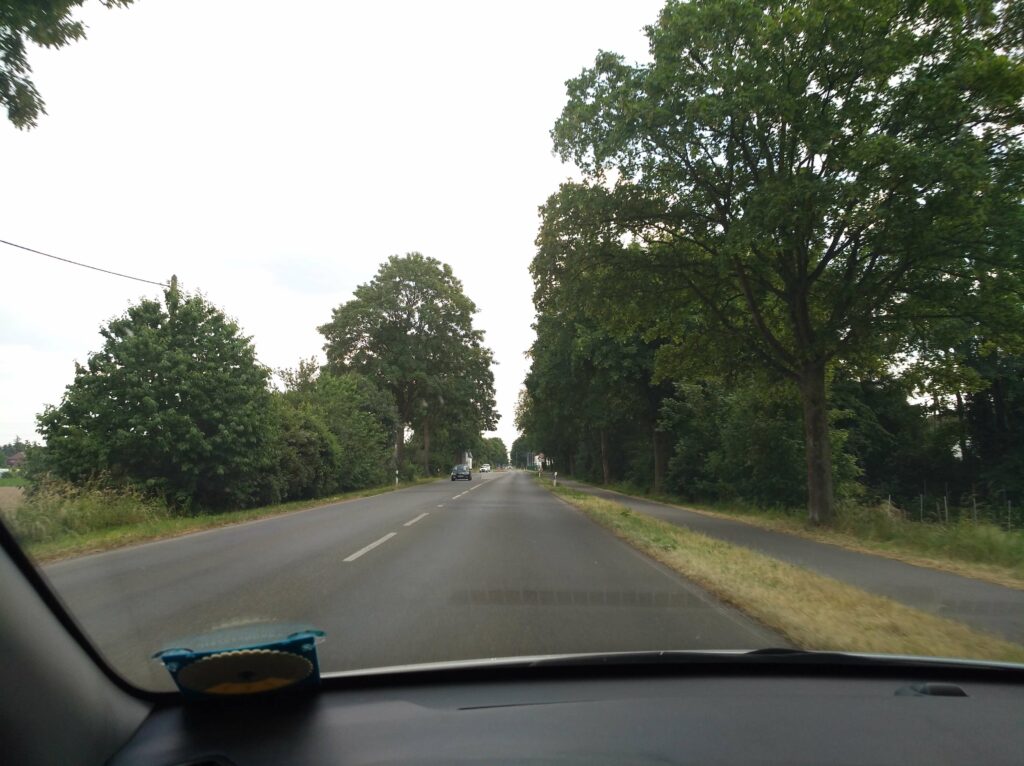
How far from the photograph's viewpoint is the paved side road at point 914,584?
299 inches

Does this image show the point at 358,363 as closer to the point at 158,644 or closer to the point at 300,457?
the point at 300,457

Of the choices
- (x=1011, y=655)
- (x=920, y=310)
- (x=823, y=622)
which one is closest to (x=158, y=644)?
(x=823, y=622)

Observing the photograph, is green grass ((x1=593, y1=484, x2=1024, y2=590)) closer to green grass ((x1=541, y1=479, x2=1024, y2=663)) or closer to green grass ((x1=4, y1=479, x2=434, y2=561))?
green grass ((x1=541, y1=479, x2=1024, y2=663))

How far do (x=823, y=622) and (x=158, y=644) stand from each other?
5.55 m

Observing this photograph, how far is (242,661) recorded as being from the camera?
9.59 feet

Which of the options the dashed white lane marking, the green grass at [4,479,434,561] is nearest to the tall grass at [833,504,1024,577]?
the dashed white lane marking

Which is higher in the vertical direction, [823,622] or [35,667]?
[35,667]

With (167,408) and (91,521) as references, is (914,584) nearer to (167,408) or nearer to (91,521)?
(91,521)

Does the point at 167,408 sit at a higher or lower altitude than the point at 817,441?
higher

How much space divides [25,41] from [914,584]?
10756 millimetres

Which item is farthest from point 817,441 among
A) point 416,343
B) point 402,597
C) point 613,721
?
point 416,343

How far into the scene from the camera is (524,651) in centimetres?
552

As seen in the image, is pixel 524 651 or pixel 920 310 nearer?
pixel 524 651

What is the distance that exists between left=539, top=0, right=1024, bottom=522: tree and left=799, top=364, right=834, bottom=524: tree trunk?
51 mm
